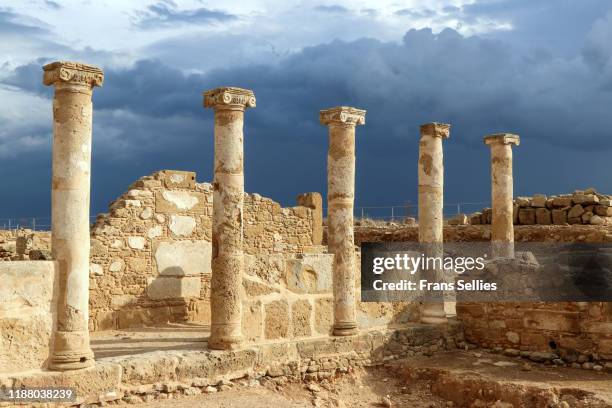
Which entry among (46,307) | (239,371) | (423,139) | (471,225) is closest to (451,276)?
(423,139)

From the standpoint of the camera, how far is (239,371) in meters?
8.56

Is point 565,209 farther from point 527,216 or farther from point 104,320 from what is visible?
point 104,320

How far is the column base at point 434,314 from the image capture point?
11.4 meters

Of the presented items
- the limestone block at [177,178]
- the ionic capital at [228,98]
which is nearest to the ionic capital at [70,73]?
the ionic capital at [228,98]

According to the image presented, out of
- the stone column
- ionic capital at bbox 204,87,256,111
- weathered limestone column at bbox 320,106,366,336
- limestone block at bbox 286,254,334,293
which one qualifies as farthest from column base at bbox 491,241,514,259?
ionic capital at bbox 204,87,256,111

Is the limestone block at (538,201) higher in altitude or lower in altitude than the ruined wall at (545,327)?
higher

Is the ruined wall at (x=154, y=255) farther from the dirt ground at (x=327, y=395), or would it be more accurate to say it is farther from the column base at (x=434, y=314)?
the column base at (x=434, y=314)

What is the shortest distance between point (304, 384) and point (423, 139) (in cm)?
514

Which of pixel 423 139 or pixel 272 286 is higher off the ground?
pixel 423 139

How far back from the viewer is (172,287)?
39.9ft

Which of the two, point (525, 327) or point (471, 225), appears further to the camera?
point (471, 225)

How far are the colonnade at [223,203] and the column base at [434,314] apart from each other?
0.06ft

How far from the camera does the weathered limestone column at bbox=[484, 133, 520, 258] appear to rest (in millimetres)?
15148

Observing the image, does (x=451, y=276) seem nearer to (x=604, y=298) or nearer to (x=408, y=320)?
(x=408, y=320)
